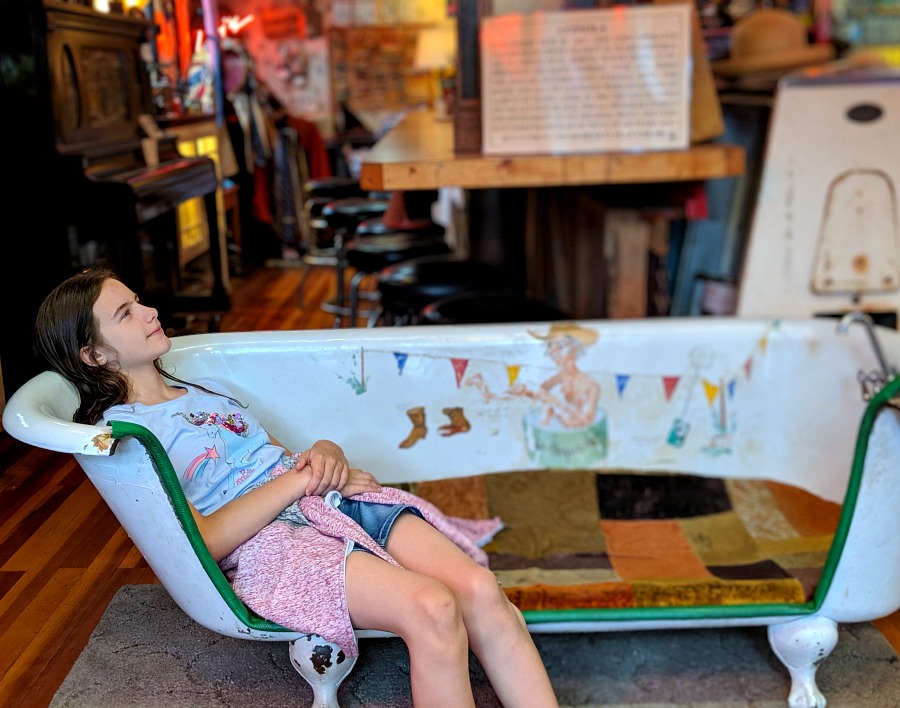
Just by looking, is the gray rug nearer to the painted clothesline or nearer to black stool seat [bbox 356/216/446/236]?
the painted clothesline

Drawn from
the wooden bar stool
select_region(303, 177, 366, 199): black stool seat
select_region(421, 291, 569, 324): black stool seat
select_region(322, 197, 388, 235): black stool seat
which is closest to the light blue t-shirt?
select_region(421, 291, 569, 324): black stool seat

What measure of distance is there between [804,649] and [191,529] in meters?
1.10

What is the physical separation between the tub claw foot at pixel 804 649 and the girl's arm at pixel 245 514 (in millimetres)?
907

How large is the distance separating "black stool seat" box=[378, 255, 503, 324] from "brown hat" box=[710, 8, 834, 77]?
1.68 m

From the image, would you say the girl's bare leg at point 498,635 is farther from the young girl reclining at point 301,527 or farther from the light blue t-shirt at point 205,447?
the light blue t-shirt at point 205,447

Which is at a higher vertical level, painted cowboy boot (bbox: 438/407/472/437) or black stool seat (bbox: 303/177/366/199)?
black stool seat (bbox: 303/177/366/199)

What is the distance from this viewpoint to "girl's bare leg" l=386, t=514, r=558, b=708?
1.54m

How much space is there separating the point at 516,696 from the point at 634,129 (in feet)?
5.22

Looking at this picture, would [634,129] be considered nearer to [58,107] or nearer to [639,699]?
[639,699]

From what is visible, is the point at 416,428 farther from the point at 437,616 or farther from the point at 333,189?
the point at 333,189

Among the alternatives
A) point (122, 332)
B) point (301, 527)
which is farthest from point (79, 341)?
point (301, 527)

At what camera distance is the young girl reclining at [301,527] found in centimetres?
153

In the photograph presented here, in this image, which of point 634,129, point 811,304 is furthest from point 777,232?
point 634,129

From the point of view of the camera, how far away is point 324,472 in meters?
1.71
